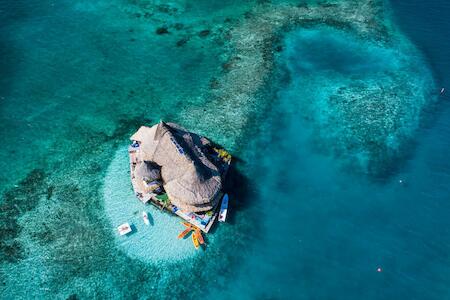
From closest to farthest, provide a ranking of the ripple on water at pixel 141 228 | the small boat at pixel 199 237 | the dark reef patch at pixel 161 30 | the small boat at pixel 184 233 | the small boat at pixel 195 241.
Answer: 1. the ripple on water at pixel 141 228
2. the small boat at pixel 195 241
3. the small boat at pixel 199 237
4. the small boat at pixel 184 233
5. the dark reef patch at pixel 161 30

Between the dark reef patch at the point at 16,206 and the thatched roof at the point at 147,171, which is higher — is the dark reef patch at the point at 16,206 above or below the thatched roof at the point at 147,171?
below

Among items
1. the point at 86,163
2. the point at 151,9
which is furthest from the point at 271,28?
the point at 86,163

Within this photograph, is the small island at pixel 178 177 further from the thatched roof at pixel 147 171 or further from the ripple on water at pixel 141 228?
the ripple on water at pixel 141 228

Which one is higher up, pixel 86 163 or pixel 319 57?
pixel 319 57

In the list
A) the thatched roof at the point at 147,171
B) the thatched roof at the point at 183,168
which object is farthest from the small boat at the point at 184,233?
the thatched roof at the point at 147,171

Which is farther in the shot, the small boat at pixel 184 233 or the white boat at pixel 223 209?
the white boat at pixel 223 209

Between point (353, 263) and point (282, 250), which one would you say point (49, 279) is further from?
point (353, 263)
